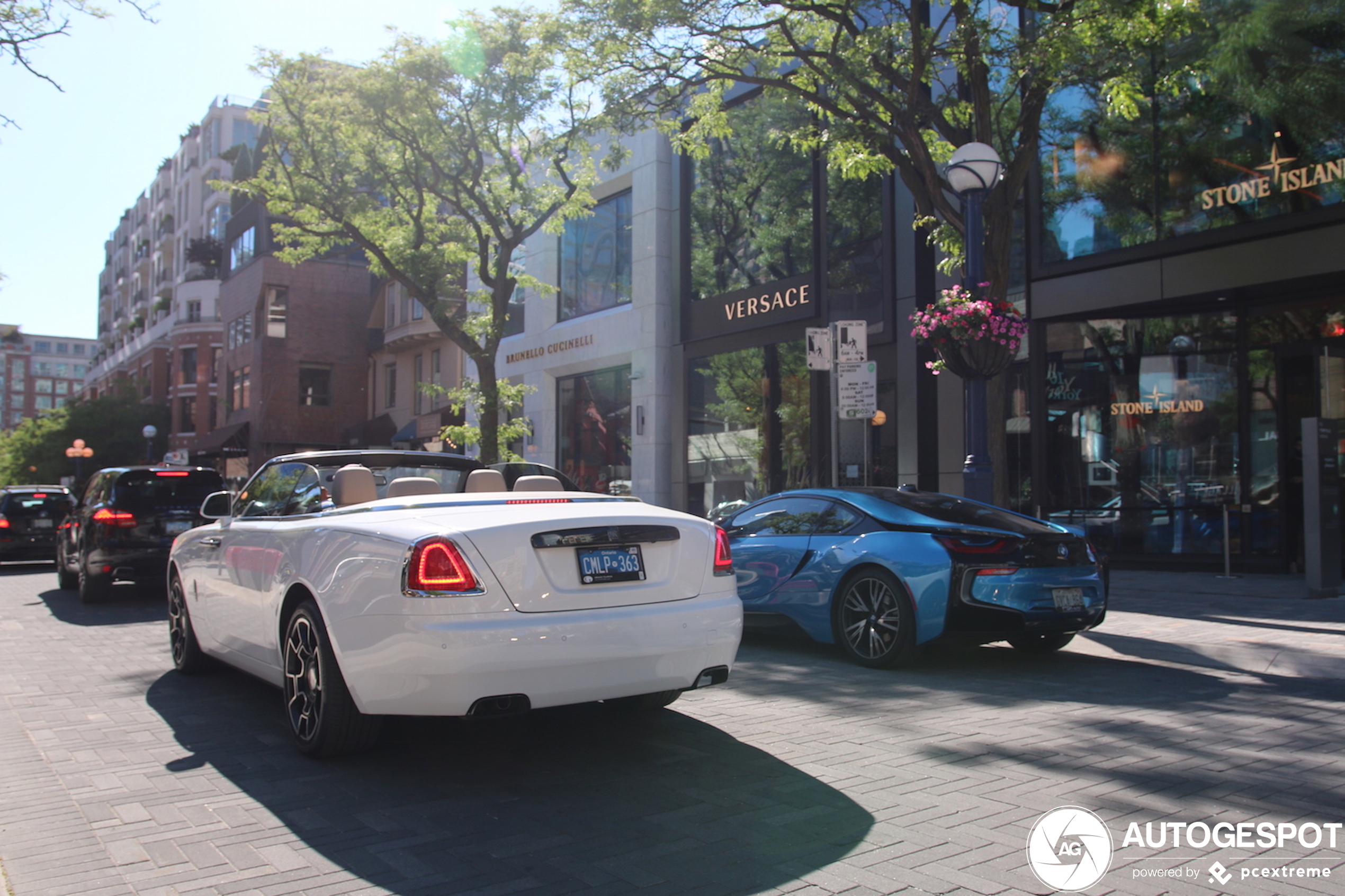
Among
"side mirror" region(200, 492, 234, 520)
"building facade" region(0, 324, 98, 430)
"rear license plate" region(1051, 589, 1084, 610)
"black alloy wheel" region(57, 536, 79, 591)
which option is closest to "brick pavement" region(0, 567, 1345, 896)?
"rear license plate" region(1051, 589, 1084, 610)

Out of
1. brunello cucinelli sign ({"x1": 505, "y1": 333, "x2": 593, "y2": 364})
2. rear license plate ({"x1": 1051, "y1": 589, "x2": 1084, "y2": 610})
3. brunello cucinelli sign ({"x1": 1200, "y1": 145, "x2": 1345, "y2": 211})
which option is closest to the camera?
rear license plate ({"x1": 1051, "y1": 589, "x2": 1084, "y2": 610})

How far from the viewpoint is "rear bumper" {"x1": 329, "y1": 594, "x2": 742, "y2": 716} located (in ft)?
→ 13.8

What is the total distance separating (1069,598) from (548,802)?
14.5 ft

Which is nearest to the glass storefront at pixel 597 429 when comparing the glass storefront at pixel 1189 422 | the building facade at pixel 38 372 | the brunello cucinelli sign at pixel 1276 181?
the glass storefront at pixel 1189 422

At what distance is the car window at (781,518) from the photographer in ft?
27.2

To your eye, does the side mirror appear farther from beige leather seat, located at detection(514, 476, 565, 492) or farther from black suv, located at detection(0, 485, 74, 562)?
black suv, located at detection(0, 485, 74, 562)

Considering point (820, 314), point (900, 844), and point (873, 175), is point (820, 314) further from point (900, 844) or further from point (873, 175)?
point (900, 844)

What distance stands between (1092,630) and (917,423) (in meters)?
7.97

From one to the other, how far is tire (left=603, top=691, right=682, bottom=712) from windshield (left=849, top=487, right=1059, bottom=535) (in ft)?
8.76

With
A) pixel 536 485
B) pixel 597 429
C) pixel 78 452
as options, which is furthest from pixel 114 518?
pixel 78 452

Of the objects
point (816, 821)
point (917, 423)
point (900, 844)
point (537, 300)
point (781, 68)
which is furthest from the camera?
point (537, 300)

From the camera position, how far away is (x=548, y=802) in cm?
421

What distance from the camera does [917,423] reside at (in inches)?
660

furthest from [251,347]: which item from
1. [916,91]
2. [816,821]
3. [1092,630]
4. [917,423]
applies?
[816,821]
